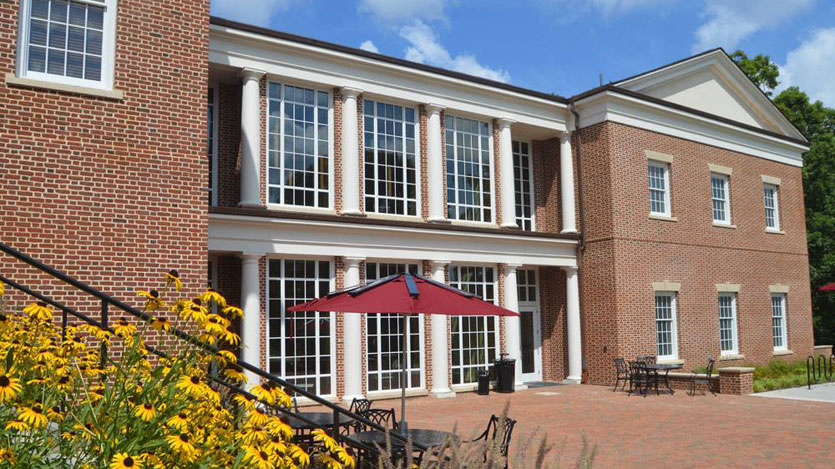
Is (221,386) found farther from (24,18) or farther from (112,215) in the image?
(24,18)

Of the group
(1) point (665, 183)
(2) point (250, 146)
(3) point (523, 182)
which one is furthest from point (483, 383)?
(1) point (665, 183)

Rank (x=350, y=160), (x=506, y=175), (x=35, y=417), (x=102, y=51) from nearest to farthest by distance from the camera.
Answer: (x=35, y=417), (x=102, y=51), (x=350, y=160), (x=506, y=175)

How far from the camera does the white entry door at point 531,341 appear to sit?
2222cm

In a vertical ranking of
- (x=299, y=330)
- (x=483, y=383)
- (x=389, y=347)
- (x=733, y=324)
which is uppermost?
(x=299, y=330)

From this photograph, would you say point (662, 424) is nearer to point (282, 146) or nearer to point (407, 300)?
point (407, 300)

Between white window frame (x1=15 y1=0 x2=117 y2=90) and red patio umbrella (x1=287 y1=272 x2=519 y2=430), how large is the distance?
5.61 meters

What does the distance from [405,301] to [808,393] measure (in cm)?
1485

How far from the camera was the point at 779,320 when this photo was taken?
26.7m

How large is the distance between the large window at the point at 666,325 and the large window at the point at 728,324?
2.62 meters

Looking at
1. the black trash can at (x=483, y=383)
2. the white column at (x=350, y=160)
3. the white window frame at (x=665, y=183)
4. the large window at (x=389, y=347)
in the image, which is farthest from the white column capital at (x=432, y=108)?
the white window frame at (x=665, y=183)

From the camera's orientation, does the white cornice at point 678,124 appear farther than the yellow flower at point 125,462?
Yes

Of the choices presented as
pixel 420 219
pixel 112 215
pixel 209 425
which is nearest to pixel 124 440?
pixel 209 425

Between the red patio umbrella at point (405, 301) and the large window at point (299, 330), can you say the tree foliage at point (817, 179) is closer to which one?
the large window at point (299, 330)

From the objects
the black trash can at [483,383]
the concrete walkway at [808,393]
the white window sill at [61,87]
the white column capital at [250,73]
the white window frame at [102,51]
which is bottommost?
the concrete walkway at [808,393]
